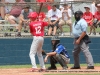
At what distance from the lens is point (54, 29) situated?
1878 cm

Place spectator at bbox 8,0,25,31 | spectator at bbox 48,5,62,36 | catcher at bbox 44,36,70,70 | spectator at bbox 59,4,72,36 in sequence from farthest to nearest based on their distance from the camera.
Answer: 1. spectator at bbox 8,0,25,31
2. spectator at bbox 48,5,62,36
3. spectator at bbox 59,4,72,36
4. catcher at bbox 44,36,70,70

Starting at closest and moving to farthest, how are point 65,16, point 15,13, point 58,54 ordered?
point 58,54 < point 65,16 < point 15,13

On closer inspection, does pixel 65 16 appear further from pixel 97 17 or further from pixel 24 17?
pixel 24 17

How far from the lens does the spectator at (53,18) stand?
18.8 meters

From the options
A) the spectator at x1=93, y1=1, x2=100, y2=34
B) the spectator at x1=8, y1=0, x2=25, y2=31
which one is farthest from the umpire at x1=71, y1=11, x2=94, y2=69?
the spectator at x1=8, y1=0, x2=25, y2=31

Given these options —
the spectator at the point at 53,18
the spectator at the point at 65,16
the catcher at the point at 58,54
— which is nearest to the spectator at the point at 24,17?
the spectator at the point at 53,18

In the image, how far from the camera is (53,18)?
18.9 m

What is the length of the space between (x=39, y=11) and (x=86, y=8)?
2024 mm

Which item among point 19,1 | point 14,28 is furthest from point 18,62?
point 19,1

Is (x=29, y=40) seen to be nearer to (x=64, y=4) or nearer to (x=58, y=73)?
(x=64, y=4)

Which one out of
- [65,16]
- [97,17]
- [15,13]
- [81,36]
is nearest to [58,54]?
[81,36]

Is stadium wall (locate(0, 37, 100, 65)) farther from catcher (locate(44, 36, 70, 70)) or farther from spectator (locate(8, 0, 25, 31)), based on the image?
catcher (locate(44, 36, 70, 70))

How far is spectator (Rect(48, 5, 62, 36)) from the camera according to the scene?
739 inches

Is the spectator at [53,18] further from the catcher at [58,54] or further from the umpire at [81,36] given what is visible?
the catcher at [58,54]
